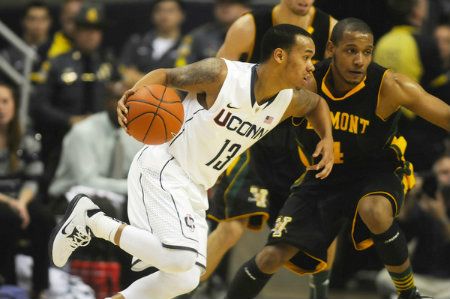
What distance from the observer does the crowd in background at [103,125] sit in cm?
993

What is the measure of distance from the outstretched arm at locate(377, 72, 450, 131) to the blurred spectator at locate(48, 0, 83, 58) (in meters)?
5.04

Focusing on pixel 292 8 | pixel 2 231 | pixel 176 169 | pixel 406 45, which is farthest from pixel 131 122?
pixel 406 45

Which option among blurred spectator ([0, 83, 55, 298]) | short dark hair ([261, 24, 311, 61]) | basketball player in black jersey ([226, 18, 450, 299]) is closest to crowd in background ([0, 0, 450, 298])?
blurred spectator ([0, 83, 55, 298])

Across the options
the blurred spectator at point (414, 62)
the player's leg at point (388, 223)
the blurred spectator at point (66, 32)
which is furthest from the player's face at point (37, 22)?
the player's leg at point (388, 223)

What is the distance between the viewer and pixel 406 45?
34.7 feet

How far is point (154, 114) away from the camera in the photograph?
6910 millimetres

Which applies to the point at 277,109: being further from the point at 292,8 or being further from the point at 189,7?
the point at 189,7

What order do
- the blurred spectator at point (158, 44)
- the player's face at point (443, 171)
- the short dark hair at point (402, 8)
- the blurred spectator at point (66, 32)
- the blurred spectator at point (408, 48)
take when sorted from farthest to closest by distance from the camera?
the blurred spectator at point (66, 32)
the blurred spectator at point (158, 44)
the short dark hair at point (402, 8)
the blurred spectator at point (408, 48)
the player's face at point (443, 171)

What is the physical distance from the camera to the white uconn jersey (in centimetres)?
718

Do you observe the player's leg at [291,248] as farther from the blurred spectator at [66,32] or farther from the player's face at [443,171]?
the blurred spectator at [66,32]

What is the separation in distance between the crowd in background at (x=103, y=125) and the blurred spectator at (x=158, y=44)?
0.01 meters

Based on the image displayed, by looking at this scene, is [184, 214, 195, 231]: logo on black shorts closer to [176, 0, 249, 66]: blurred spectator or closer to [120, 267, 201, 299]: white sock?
[120, 267, 201, 299]: white sock

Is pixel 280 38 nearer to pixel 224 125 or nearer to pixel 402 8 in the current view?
pixel 224 125

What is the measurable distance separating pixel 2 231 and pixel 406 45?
13.1 ft
